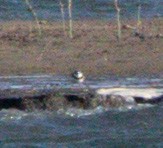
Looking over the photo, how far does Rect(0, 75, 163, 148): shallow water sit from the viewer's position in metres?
16.5

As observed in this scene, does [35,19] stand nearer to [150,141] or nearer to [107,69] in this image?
[107,69]

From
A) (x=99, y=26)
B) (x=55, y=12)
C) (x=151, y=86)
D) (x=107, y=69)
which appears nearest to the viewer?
(x=151, y=86)

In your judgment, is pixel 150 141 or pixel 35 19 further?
pixel 35 19

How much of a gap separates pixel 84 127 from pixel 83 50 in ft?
18.7

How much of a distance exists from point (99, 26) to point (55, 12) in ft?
8.30

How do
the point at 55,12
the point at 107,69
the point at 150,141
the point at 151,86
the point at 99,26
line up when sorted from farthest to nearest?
the point at 55,12, the point at 99,26, the point at 107,69, the point at 151,86, the point at 150,141

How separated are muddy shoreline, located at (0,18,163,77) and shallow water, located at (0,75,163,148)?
3.17m

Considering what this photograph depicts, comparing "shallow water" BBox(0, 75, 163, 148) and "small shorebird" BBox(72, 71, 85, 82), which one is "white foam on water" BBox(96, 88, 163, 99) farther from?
"small shorebird" BBox(72, 71, 85, 82)

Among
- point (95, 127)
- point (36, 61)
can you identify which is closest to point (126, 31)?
point (36, 61)

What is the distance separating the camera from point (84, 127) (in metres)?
17.4

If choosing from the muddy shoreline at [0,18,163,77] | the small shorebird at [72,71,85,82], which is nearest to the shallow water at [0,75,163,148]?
the small shorebird at [72,71,85,82]

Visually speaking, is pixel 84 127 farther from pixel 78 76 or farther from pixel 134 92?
pixel 78 76

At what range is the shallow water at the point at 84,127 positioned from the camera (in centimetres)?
1650

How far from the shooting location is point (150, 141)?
16562mm
